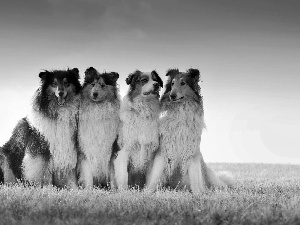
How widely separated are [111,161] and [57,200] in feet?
7.63

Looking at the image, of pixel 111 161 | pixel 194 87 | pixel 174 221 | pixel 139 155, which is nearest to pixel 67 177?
pixel 111 161

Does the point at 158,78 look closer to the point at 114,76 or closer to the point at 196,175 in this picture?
the point at 114,76

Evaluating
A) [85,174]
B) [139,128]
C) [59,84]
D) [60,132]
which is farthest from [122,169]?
[59,84]

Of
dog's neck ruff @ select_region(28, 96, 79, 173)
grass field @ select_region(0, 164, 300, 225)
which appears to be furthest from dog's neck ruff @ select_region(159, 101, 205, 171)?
dog's neck ruff @ select_region(28, 96, 79, 173)

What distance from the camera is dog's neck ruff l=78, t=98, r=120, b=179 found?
1022cm

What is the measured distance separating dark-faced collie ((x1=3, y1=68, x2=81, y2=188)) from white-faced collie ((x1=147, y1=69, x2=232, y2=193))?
1.99 meters

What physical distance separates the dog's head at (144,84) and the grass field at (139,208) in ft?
7.38

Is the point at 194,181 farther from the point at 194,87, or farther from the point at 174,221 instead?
the point at 174,221

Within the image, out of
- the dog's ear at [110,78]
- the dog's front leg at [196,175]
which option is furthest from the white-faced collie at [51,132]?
the dog's front leg at [196,175]

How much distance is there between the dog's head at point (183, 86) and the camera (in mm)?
9875

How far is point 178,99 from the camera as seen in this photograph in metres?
9.91

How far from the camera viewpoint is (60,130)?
33.3 ft

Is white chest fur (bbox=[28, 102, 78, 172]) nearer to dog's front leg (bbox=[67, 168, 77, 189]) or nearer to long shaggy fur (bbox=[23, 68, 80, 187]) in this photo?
long shaggy fur (bbox=[23, 68, 80, 187])

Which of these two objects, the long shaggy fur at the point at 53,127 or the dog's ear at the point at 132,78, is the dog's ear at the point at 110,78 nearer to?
the dog's ear at the point at 132,78
